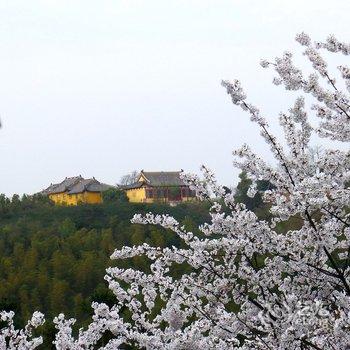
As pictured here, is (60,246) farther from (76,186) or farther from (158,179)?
(76,186)

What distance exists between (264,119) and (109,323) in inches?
68.6

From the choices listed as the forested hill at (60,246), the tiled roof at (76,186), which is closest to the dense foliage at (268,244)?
the forested hill at (60,246)

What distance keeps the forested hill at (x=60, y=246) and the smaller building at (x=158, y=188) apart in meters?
11.8

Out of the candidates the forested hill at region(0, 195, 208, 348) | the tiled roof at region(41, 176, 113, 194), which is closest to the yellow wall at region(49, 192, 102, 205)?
the tiled roof at region(41, 176, 113, 194)

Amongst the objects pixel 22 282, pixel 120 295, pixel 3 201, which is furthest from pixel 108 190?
pixel 120 295

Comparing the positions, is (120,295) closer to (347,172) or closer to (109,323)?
(109,323)

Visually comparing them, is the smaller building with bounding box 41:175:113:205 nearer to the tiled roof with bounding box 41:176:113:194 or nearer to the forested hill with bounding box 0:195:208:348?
the tiled roof with bounding box 41:176:113:194

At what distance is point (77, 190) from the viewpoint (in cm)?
7700

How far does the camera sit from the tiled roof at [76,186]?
76.2 m

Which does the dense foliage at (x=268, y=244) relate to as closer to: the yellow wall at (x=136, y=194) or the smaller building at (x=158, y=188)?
the smaller building at (x=158, y=188)

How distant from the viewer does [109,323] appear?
431 centimetres

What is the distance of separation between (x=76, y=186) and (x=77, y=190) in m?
1.91

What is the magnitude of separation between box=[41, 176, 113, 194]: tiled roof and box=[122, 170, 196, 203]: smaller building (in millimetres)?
3246

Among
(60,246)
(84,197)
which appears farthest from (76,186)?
(60,246)
